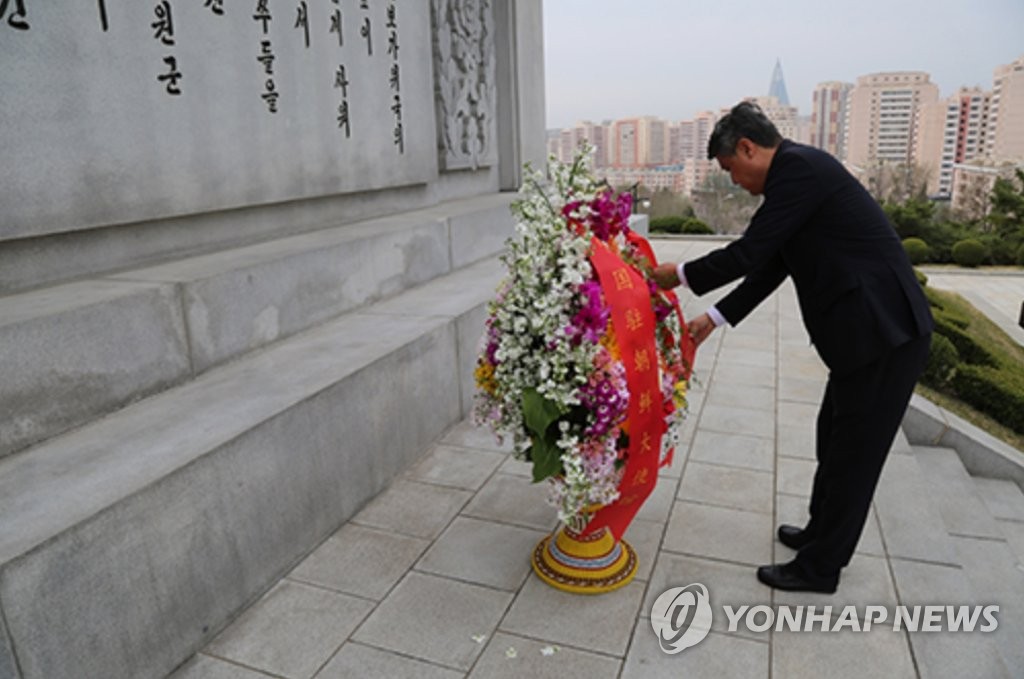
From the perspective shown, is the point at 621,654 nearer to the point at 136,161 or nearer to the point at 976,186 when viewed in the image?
the point at 136,161

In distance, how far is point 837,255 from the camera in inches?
91.5

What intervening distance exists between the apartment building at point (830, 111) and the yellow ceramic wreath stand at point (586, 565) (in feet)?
219

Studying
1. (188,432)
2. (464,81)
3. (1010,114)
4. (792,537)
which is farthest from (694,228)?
(1010,114)

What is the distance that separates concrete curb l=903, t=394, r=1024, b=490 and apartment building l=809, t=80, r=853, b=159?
63872 millimetres

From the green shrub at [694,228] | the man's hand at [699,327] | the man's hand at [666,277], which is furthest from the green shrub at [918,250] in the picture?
the man's hand at [666,277]

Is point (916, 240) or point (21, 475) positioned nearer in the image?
point (21, 475)

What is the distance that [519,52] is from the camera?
24.0 feet

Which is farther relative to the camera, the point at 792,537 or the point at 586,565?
the point at 792,537

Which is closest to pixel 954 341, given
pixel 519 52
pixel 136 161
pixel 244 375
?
pixel 519 52

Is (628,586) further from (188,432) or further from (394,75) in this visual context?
(394,75)

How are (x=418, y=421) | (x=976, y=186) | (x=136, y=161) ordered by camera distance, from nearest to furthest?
(x=136, y=161) < (x=418, y=421) < (x=976, y=186)

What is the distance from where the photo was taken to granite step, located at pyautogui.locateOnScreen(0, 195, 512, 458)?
7.81 feet

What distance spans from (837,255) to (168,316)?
97.7 inches

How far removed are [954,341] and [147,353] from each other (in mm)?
6950
